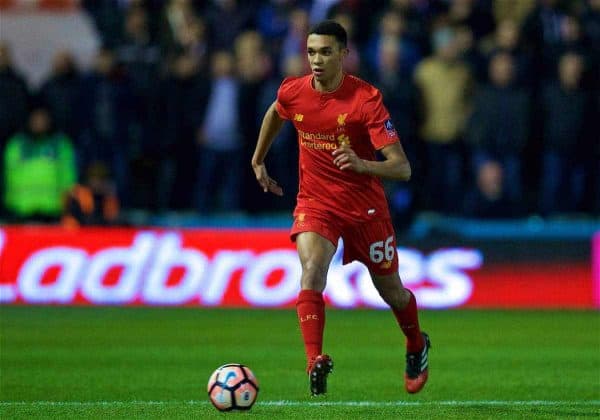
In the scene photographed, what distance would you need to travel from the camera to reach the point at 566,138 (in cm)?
1747

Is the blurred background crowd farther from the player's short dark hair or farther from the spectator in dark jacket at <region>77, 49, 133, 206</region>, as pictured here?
the player's short dark hair

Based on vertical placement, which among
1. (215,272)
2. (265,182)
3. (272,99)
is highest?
(272,99)

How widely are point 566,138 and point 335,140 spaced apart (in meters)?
9.03

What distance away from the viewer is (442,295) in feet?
55.3

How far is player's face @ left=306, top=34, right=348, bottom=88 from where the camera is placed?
8805 mm

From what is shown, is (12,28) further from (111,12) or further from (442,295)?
(442,295)

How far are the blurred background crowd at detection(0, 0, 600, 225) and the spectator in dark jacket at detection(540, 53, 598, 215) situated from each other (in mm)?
19

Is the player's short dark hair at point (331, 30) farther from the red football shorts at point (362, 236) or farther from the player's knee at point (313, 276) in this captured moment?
the player's knee at point (313, 276)

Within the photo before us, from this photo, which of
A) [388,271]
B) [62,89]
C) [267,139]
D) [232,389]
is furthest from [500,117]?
[232,389]

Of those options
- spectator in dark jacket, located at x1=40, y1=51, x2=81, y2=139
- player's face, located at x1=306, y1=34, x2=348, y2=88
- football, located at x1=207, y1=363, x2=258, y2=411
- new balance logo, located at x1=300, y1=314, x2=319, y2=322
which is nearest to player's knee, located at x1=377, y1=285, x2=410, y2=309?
new balance logo, located at x1=300, y1=314, x2=319, y2=322

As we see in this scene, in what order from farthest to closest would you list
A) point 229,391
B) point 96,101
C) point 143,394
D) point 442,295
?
point 96,101
point 442,295
point 143,394
point 229,391

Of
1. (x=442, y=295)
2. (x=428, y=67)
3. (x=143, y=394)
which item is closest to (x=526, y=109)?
(x=428, y=67)

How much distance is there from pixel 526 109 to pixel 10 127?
6.68 meters

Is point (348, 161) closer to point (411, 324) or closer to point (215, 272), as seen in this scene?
point (411, 324)
